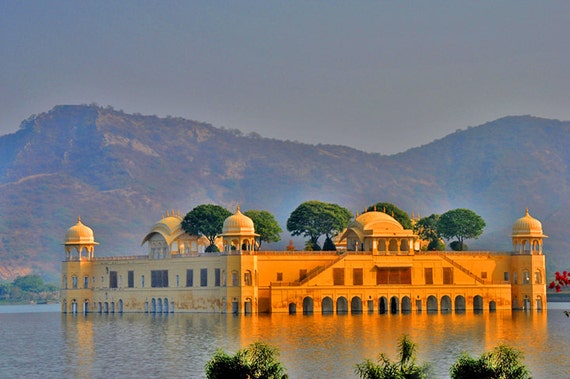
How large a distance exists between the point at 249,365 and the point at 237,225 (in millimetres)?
51684

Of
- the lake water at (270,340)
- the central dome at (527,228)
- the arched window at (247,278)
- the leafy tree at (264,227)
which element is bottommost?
the lake water at (270,340)

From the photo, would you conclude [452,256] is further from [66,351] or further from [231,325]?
[66,351]

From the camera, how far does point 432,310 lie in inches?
3703

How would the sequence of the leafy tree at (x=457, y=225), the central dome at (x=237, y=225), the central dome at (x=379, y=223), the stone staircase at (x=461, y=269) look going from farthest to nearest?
1. the leafy tree at (x=457, y=225)
2. the central dome at (x=379, y=223)
3. the stone staircase at (x=461, y=269)
4. the central dome at (x=237, y=225)

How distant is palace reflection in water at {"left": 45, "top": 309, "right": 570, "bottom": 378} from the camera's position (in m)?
54.3

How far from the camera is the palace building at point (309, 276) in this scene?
91.2 metres

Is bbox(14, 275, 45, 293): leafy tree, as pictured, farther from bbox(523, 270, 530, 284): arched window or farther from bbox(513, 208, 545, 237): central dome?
bbox(523, 270, 530, 284): arched window

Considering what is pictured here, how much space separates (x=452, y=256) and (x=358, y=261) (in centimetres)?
782

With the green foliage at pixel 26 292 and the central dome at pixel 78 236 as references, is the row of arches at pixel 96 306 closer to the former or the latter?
the central dome at pixel 78 236

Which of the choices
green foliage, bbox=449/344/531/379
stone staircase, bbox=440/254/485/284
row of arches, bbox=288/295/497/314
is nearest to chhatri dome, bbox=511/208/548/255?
stone staircase, bbox=440/254/485/284

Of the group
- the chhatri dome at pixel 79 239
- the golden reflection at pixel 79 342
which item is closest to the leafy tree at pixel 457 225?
the chhatri dome at pixel 79 239

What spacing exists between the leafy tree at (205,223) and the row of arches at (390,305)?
10472 mm

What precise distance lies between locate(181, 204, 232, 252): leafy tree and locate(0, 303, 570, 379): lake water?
8.29m

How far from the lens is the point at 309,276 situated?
3615 inches
